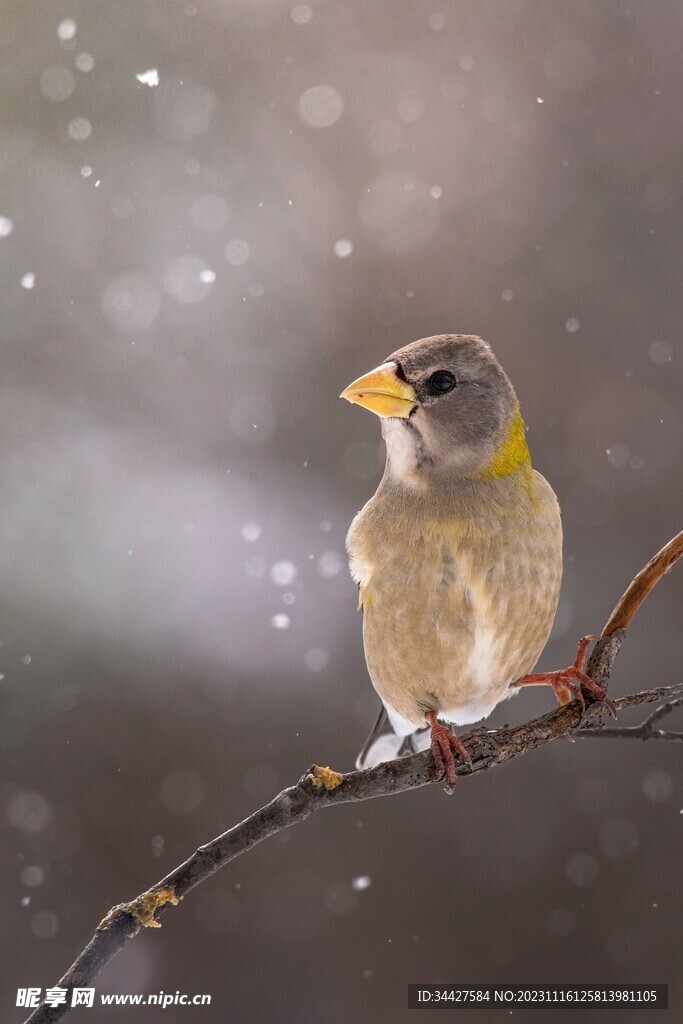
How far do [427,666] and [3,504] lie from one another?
158 cm

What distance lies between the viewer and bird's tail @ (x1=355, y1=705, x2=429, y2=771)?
50.4 inches

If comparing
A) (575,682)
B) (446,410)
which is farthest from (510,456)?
(575,682)

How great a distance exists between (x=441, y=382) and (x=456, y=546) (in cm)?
19

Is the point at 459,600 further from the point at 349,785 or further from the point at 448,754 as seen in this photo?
the point at 349,785

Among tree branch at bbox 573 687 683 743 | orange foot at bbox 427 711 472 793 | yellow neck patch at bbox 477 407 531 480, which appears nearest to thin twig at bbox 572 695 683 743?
tree branch at bbox 573 687 683 743

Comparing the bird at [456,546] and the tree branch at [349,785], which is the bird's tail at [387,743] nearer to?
the bird at [456,546]

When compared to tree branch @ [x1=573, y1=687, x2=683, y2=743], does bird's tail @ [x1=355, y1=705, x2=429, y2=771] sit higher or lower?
higher

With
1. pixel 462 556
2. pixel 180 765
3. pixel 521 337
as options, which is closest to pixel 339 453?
pixel 521 337

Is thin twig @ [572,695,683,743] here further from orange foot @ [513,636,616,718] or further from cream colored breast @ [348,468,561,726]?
cream colored breast @ [348,468,561,726]

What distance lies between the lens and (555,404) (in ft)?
7.11

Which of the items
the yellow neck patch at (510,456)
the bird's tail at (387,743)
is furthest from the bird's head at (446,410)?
the bird's tail at (387,743)

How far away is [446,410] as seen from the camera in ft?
3.42

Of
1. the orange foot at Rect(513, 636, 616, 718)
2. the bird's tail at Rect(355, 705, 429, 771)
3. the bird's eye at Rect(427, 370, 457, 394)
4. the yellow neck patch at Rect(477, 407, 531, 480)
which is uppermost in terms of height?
the bird's eye at Rect(427, 370, 457, 394)

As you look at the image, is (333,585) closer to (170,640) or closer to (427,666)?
(170,640)
